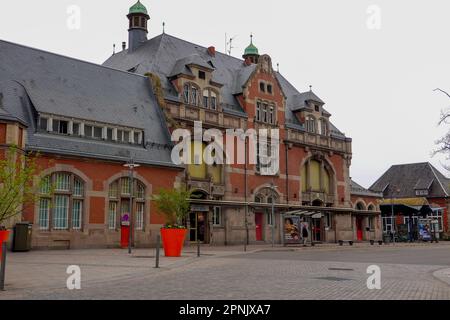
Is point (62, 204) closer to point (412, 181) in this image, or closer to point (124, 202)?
point (124, 202)

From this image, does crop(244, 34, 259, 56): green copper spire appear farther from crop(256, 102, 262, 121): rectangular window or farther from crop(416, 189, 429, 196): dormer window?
crop(416, 189, 429, 196): dormer window

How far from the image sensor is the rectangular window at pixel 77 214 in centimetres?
3042

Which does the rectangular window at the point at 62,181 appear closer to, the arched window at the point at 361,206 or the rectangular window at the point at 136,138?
the rectangular window at the point at 136,138

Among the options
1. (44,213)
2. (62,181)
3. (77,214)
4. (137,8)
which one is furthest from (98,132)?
(137,8)

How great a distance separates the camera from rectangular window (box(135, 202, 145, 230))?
33.6 meters

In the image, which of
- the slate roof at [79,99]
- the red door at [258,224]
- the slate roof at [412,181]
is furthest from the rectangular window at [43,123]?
the slate roof at [412,181]

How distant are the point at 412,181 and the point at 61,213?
59.3 metres

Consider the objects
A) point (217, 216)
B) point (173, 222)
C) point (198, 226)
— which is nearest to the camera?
point (173, 222)

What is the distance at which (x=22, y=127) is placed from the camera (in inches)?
1066

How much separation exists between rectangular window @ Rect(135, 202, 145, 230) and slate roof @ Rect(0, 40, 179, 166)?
2868mm

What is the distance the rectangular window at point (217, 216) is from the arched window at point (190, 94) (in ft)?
26.8

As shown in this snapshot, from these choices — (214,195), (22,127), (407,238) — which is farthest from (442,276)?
(407,238)

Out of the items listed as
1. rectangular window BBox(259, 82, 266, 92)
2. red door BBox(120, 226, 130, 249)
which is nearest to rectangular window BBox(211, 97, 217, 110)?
rectangular window BBox(259, 82, 266, 92)

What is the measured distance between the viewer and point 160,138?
3625 centimetres
